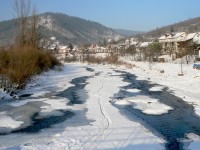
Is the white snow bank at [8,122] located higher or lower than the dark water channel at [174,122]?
higher

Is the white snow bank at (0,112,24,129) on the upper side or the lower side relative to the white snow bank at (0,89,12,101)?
lower

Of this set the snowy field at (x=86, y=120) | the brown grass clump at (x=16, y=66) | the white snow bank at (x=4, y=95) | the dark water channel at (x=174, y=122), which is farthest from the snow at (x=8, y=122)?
the brown grass clump at (x=16, y=66)

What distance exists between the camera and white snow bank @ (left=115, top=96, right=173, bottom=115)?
42.6 feet

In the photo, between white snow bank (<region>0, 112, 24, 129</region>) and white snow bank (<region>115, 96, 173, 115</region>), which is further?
white snow bank (<region>115, 96, 173, 115</region>)

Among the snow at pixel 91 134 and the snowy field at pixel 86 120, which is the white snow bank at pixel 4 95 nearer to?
the snowy field at pixel 86 120

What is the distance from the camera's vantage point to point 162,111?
12.9 metres

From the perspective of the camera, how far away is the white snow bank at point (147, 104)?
13.0m

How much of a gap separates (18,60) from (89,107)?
834 centimetres

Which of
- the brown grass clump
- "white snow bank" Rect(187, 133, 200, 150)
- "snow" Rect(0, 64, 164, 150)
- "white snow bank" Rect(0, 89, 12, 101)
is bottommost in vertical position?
"white snow bank" Rect(187, 133, 200, 150)

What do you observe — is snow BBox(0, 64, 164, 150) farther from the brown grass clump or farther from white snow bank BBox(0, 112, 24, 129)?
the brown grass clump

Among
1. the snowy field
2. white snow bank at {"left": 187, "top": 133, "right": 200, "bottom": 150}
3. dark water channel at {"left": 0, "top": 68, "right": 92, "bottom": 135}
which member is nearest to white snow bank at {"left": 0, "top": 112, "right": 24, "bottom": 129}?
the snowy field

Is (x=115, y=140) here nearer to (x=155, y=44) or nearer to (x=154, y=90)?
(x=154, y=90)

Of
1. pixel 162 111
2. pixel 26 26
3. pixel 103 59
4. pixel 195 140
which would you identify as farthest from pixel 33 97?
pixel 103 59

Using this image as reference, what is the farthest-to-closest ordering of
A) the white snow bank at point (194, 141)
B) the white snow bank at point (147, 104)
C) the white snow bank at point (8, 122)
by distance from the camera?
the white snow bank at point (147, 104) < the white snow bank at point (8, 122) < the white snow bank at point (194, 141)
